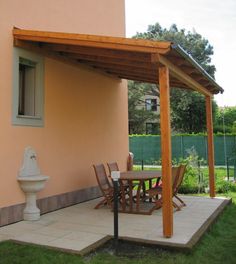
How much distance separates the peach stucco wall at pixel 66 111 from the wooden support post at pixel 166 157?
3052mm

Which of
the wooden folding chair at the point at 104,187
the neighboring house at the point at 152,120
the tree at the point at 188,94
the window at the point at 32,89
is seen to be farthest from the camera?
the neighboring house at the point at 152,120

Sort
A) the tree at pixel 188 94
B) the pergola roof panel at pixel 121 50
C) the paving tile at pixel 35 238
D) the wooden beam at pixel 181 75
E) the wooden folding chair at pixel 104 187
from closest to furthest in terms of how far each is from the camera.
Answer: the paving tile at pixel 35 238 < the pergola roof panel at pixel 121 50 < the wooden beam at pixel 181 75 < the wooden folding chair at pixel 104 187 < the tree at pixel 188 94

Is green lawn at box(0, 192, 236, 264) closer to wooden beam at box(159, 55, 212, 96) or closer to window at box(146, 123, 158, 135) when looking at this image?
wooden beam at box(159, 55, 212, 96)

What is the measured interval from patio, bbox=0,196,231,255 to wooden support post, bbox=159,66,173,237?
29 centimetres

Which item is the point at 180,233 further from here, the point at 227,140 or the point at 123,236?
the point at 227,140

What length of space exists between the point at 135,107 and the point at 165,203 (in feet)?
116

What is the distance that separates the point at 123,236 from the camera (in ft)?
20.0

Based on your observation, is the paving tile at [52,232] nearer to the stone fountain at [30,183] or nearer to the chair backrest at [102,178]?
the stone fountain at [30,183]

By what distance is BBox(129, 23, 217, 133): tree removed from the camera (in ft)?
127

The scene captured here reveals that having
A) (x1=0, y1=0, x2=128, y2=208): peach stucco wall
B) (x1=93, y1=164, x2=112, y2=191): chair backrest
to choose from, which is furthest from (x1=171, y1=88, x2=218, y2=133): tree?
(x1=93, y1=164, x2=112, y2=191): chair backrest

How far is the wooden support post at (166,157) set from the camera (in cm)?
605

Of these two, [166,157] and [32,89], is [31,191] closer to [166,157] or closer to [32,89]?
[32,89]

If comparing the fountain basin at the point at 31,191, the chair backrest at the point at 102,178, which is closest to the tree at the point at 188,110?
the chair backrest at the point at 102,178

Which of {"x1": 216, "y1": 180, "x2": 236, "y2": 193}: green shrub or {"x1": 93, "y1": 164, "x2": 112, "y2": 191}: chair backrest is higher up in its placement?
{"x1": 93, "y1": 164, "x2": 112, "y2": 191}: chair backrest
